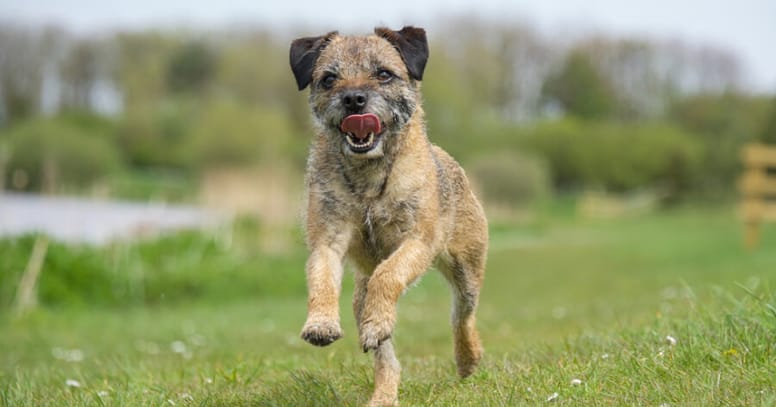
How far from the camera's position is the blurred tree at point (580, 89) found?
259ft

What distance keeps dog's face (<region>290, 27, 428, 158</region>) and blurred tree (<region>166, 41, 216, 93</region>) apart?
195ft

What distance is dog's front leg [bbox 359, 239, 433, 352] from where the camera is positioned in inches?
190

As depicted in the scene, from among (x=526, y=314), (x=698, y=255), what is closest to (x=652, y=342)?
(x=526, y=314)

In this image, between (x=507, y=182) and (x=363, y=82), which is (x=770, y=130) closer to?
(x=507, y=182)

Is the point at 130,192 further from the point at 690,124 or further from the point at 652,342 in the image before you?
the point at 690,124

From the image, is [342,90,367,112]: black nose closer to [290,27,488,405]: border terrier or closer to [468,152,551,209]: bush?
[290,27,488,405]: border terrier

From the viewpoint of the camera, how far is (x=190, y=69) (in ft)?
209

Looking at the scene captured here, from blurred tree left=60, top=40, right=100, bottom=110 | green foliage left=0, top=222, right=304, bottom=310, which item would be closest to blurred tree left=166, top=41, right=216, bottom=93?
blurred tree left=60, top=40, right=100, bottom=110

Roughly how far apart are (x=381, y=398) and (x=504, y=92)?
240ft

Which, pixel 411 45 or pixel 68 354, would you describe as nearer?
pixel 411 45

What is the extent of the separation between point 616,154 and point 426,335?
67.7 m

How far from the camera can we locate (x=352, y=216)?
17.7 feet

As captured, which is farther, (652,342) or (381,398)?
(652,342)

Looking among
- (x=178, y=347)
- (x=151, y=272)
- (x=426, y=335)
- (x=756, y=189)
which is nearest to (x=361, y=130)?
(x=178, y=347)
